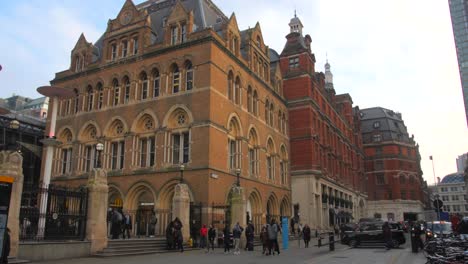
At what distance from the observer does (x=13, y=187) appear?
1548 centimetres

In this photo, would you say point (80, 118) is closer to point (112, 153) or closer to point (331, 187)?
point (112, 153)

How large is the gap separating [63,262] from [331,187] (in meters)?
39.8

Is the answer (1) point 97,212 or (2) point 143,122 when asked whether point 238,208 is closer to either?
(1) point 97,212

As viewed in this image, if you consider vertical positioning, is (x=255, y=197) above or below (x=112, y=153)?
→ below

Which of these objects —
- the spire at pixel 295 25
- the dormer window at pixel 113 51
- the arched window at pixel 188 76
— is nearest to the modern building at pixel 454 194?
the spire at pixel 295 25

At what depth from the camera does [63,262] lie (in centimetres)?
1594

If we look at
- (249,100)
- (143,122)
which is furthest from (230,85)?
(143,122)

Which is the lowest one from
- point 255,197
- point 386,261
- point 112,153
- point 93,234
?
point 386,261

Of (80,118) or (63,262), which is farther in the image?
(80,118)

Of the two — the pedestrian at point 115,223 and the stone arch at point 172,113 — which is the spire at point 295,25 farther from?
the pedestrian at point 115,223

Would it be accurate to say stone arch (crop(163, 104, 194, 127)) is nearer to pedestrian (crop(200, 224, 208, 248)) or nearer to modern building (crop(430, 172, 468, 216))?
pedestrian (crop(200, 224, 208, 248))

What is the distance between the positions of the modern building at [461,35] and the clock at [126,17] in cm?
12830

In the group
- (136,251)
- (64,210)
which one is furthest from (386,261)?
(64,210)

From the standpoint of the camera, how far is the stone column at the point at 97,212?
61.8 feet
